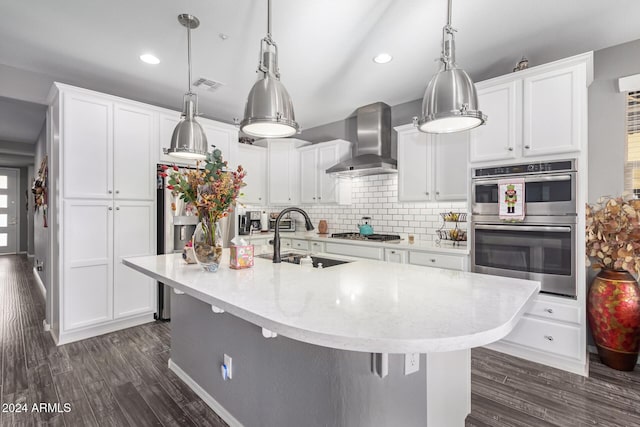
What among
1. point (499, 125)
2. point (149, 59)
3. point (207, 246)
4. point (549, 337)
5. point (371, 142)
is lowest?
point (549, 337)

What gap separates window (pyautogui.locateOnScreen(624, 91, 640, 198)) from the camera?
262 centimetres

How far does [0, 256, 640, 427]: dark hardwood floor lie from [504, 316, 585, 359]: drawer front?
0.16 meters

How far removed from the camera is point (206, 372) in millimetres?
2131

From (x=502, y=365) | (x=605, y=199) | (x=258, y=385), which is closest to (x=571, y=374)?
(x=502, y=365)

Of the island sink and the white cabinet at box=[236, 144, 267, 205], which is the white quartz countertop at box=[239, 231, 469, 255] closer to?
the white cabinet at box=[236, 144, 267, 205]

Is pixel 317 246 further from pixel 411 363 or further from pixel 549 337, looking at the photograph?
pixel 411 363

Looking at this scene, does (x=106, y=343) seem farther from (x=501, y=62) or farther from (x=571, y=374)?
(x=501, y=62)

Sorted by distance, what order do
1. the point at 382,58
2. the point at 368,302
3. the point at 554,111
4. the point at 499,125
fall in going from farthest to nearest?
the point at 382,58 < the point at 499,125 < the point at 554,111 < the point at 368,302

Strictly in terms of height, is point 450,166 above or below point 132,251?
above

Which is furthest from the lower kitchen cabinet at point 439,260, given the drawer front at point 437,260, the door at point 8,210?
the door at point 8,210

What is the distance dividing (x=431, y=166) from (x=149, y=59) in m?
3.07

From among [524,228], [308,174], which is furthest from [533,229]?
[308,174]

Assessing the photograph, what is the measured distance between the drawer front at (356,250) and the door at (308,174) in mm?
961

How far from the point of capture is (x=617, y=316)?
7.93 ft
